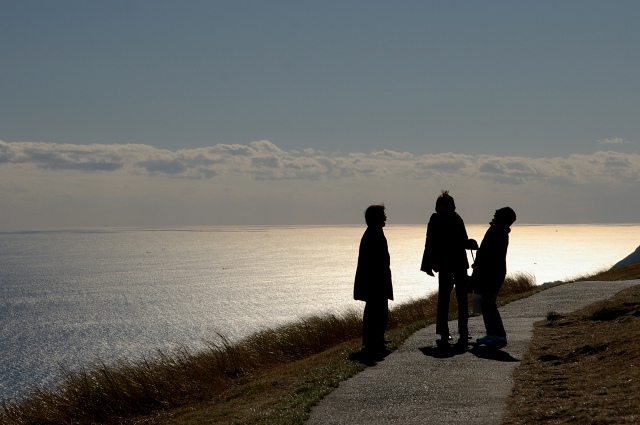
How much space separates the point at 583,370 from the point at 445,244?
3063mm

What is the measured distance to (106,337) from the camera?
55000 mm

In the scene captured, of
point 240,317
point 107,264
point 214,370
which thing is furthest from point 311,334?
point 107,264

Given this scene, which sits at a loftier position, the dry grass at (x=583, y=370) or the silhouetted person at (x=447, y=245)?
the silhouetted person at (x=447, y=245)

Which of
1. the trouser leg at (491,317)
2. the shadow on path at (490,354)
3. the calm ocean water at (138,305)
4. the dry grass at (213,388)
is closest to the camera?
the dry grass at (213,388)

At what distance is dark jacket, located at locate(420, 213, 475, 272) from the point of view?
11.9m

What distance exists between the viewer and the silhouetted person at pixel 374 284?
1192 centimetres

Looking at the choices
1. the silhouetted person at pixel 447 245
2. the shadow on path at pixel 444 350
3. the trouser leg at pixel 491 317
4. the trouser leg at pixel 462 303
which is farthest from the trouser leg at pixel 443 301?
the trouser leg at pixel 491 317

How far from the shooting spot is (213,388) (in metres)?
13.8

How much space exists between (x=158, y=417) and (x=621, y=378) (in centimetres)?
692

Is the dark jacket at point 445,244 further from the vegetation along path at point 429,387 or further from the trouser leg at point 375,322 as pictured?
the vegetation along path at point 429,387

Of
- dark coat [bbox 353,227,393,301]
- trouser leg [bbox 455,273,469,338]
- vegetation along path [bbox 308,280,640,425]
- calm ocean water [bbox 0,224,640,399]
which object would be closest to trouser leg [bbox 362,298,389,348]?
dark coat [bbox 353,227,393,301]

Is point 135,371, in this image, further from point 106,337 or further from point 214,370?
point 106,337

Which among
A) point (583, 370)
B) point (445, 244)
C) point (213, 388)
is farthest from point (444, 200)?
point (213, 388)

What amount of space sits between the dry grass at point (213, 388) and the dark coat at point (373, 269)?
1046mm
